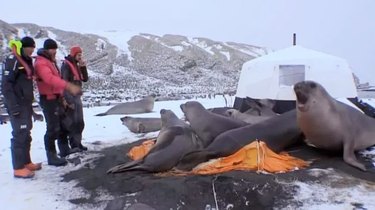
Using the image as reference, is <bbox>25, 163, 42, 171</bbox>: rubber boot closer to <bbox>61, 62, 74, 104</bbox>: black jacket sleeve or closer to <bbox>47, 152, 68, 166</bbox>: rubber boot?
<bbox>47, 152, 68, 166</bbox>: rubber boot

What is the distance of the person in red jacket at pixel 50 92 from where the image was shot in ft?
17.6

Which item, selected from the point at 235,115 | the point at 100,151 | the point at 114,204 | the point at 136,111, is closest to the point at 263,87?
the point at 235,115

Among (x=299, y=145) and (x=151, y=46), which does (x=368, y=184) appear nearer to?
(x=299, y=145)

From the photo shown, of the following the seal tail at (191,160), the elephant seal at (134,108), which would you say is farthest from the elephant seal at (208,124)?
the elephant seal at (134,108)

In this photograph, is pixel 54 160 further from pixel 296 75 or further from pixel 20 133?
pixel 296 75

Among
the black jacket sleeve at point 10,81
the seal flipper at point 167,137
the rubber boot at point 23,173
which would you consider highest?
the black jacket sleeve at point 10,81

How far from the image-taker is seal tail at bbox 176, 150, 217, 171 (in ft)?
16.5

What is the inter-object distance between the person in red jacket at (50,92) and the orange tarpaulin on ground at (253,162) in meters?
1.90

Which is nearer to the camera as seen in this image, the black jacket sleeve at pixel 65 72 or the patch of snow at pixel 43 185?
the patch of snow at pixel 43 185

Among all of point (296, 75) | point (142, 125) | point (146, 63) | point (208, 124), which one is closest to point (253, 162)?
point (208, 124)

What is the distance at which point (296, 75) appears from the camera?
10180mm

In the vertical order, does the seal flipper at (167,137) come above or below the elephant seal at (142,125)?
above

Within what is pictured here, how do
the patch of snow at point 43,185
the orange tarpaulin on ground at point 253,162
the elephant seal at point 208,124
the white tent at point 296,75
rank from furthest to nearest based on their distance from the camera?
1. the white tent at point 296,75
2. the elephant seal at point 208,124
3. the orange tarpaulin on ground at point 253,162
4. the patch of snow at point 43,185

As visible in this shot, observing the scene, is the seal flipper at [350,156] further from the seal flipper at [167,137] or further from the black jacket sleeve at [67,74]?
the black jacket sleeve at [67,74]
